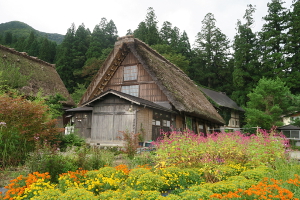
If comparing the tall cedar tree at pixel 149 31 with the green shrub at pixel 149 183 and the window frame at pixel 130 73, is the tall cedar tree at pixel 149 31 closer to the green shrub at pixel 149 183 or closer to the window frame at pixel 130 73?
the window frame at pixel 130 73

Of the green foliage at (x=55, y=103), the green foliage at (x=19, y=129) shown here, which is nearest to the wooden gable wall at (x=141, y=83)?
the green foliage at (x=55, y=103)

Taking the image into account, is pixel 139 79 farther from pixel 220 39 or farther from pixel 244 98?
pixel 220 39

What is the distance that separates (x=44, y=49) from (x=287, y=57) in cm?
3716

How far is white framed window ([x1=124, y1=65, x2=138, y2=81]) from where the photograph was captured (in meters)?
16.8

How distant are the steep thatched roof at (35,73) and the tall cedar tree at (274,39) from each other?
1039 inches

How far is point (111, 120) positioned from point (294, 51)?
2844 centimetres

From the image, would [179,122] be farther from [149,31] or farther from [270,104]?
[149,31]

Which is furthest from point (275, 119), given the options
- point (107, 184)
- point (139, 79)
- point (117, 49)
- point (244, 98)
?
point (107, 184)

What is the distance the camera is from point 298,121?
20484 mm

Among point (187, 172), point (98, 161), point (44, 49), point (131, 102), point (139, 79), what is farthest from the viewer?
point (44, 49)

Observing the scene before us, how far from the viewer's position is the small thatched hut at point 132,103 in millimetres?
13109

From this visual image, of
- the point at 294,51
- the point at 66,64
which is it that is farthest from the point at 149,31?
the point at 294,51

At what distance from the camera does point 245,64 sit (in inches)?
1359

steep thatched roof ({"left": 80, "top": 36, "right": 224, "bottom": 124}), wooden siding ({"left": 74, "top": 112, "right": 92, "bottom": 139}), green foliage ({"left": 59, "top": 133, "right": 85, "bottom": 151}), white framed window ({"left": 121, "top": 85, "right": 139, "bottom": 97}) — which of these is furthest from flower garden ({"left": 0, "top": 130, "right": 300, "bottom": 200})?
white framed window ({"left": 121, "top": 85, "right": 139, "bottom": 97})
